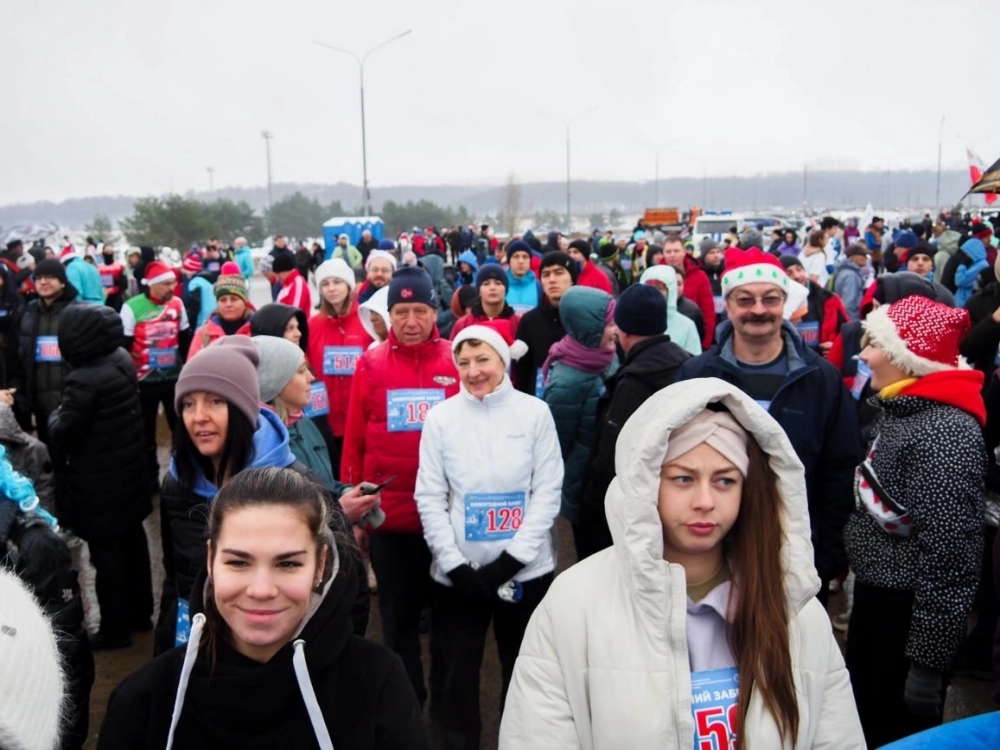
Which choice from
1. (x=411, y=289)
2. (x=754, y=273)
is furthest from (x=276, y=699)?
(x=754, y=273)

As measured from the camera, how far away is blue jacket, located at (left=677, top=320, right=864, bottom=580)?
329 cm

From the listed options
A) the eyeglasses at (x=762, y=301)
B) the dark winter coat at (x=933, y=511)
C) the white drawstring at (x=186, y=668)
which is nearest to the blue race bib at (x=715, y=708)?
the white drawstring at (x=186, y=668)

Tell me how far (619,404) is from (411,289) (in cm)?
118

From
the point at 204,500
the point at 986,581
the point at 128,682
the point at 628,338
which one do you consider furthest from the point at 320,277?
the point at 986,581

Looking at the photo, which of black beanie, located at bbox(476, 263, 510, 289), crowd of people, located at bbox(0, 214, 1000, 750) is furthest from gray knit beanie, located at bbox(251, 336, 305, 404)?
black beanie, located at bbox(476, 263, 510, 289)

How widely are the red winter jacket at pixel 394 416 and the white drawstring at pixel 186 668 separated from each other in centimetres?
193

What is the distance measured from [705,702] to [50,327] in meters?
6.27

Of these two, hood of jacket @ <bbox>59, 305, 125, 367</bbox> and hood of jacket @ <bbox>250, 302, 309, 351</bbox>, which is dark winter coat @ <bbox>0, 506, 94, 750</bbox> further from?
hood of jacket @ <bbox>250, 302, 309, 351</bbox>

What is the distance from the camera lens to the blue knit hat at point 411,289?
4.01 metres

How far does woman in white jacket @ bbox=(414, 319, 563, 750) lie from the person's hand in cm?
32

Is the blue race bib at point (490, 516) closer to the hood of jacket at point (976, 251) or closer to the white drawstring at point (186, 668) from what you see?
the white drawstring at point (186, 668)

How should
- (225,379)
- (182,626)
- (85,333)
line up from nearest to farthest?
(182,626) < (225,379) < (85,333)

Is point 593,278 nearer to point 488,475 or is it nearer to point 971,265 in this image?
point 971,265

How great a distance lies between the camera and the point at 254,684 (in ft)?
5.74
